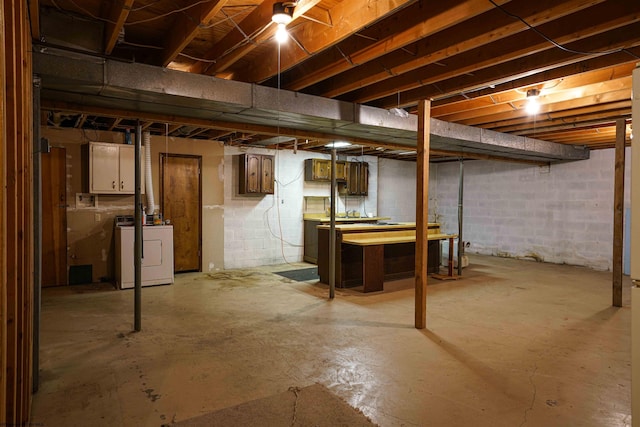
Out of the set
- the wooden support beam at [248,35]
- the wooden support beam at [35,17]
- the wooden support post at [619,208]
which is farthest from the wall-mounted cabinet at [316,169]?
the wooden support beam at [35,17]

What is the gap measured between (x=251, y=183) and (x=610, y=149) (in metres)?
6.62

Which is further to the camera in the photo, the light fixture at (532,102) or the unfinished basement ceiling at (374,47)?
the light fixture at (532,102)

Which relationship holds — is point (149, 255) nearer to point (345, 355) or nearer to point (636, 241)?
point (345, 355)

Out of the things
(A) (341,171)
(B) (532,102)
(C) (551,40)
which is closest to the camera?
(C) (551,40)

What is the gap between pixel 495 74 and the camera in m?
3.35

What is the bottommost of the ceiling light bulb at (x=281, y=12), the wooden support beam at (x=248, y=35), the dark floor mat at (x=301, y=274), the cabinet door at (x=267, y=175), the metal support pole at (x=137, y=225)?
the dark floor mat at (x=301, y=274)

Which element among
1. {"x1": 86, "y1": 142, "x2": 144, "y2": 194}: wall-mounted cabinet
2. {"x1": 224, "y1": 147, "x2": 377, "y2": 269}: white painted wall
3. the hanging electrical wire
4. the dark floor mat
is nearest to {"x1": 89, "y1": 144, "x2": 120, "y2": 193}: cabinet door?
{"x1": 86, "y1": 142, "x2": 144, "y2": 194}: wall-mounted cabinet

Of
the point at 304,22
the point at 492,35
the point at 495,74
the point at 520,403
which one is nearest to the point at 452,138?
the point at 495,74

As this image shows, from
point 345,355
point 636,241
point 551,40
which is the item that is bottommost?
point 345,355

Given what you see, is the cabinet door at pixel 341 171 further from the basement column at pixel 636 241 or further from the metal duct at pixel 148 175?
the basement column at pixel 636 241

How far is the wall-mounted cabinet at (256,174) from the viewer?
6730 millimetres

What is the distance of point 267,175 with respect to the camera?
6.96 metres

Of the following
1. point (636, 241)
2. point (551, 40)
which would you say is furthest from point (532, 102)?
point (636, 241)

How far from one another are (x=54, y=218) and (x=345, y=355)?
183 inches
